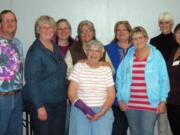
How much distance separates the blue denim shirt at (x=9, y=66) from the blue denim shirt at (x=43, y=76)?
13 centimetres

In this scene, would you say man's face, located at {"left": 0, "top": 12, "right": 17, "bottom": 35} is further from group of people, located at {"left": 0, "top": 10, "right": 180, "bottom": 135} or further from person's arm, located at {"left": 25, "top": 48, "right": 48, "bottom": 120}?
person's arm, located at {"left": 25, "top": 48, "right": 48, "bottom": 120}

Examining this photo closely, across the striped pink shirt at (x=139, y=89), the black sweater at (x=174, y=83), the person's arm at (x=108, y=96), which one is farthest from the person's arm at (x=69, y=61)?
the black sweater at (x=174, y=83)

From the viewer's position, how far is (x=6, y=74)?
101 inches

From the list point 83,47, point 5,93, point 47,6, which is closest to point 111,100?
point 83,47

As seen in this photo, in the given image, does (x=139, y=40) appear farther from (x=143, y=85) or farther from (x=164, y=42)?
(x=164, y=42)

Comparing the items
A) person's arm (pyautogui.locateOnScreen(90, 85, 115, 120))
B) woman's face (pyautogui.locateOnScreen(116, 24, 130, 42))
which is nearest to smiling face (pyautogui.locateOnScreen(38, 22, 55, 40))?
person's arm (pyautogui.locateOnScreen(90, 85, 115, 120))

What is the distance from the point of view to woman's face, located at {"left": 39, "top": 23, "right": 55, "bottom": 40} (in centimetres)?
262

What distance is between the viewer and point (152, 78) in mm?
2766

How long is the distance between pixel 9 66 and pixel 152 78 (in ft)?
4.36

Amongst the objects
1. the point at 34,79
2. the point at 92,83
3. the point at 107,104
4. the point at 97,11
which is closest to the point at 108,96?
the point at 107,104

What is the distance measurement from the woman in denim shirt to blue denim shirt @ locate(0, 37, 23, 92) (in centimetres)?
13

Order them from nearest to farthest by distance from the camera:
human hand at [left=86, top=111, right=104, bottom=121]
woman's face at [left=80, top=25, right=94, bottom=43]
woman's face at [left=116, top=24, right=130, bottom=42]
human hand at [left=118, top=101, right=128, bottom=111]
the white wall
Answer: human hand at [left=86, top=111, right=104, bottom=121], human hand at [left=118, top=101, right=128, bottom=111], woman's face at [left=80, top=25, right=94, bottom=43], woman's face at [left=116, top=24, right=130, bottom=42], the white wall

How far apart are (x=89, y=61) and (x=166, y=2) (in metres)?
1.80

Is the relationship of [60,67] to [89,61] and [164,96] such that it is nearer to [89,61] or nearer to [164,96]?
[89,61]
